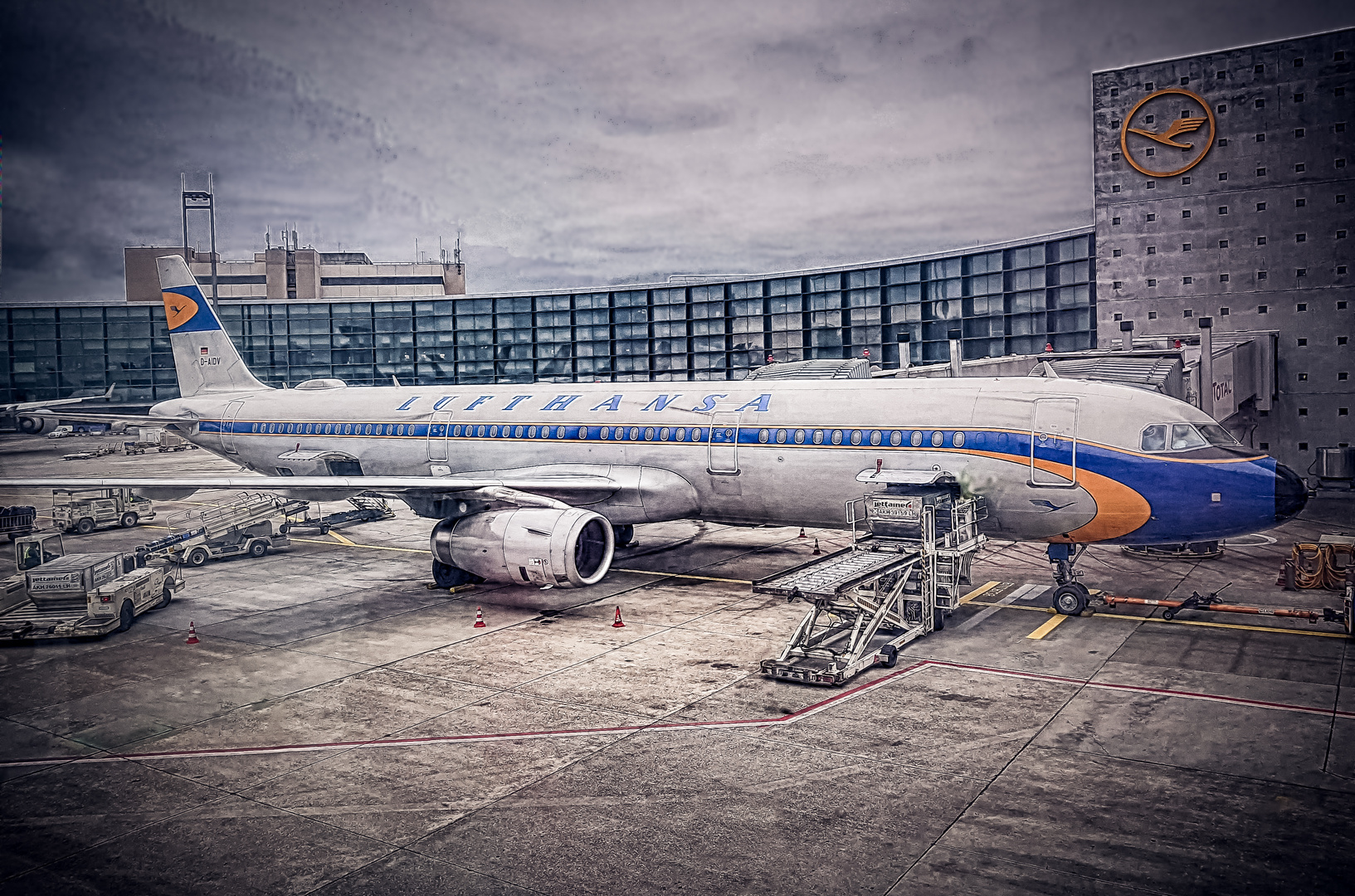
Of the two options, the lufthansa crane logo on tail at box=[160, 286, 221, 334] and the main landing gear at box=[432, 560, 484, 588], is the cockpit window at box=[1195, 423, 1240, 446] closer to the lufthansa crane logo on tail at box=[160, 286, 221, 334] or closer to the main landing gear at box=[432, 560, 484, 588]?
the main landing gear at box=[432, 560, 484, 588]

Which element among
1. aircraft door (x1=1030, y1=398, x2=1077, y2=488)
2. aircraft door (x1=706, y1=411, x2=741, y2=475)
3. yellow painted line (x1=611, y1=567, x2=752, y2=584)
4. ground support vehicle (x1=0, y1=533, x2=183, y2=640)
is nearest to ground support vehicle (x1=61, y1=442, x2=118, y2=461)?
ground support vehicle (x1=0, y1=533, x2=183, y2=640)

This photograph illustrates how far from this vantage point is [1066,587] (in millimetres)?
17875

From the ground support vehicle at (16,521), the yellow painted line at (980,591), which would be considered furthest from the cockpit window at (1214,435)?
the ground support vehicle at (16,521)

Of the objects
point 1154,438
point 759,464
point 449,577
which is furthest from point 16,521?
point 1154,438

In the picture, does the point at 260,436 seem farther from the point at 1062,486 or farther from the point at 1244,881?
the point at 1244,881

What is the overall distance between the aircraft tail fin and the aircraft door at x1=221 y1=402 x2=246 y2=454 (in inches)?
62.3

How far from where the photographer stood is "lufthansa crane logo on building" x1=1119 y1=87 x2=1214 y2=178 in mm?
42656

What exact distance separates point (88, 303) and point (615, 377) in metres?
34.3

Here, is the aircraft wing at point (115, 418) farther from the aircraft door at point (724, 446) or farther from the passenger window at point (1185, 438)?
the passenger window at point (1185, 438)

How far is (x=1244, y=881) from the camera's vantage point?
8.10 m

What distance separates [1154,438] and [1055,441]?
175cm

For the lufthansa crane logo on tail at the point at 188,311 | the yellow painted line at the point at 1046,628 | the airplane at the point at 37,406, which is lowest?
the yellow painted line at the point at 1046,628

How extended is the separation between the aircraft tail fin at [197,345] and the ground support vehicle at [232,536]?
4316mm

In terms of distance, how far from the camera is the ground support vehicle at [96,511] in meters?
32.2
